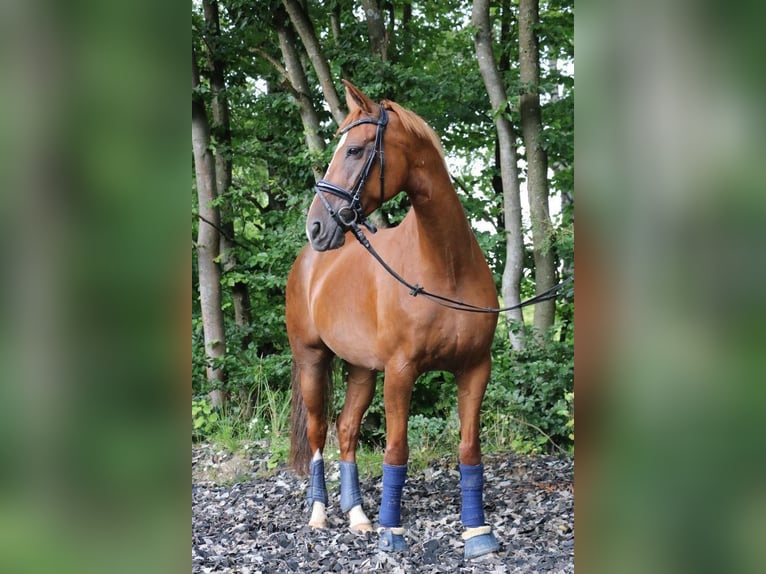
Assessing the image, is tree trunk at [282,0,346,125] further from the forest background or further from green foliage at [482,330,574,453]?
green foliage at [482,330,574,453]

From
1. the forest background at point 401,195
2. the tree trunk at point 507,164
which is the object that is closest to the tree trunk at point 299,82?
the forest background at point 401,195

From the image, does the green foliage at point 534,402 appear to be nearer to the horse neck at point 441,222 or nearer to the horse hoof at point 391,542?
the horse hoof at point 391,542

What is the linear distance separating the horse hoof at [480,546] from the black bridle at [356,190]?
6.00 feet

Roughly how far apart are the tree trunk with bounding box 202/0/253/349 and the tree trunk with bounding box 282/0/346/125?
1.24 m

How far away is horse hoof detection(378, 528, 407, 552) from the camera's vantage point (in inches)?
146

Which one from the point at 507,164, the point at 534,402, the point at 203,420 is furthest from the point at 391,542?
the point at 507,164

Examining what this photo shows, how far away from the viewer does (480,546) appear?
3645 millimetres

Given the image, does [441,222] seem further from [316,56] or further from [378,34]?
[378,34]

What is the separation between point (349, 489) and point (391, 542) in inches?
29.3
